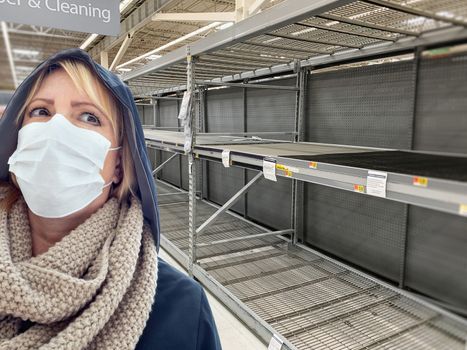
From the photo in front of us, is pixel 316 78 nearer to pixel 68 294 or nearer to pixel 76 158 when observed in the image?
pixel 76 158

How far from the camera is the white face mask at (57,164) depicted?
90 centimetres

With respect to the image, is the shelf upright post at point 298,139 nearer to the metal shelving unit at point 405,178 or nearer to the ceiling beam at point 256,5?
the ceiling beam at point 256,5

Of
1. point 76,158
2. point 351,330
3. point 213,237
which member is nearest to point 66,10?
point 213,237

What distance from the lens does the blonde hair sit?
86cm

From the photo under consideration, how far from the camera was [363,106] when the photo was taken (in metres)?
3.17

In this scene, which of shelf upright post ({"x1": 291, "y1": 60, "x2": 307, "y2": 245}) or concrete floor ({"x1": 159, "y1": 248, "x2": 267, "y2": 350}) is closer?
concrete floor ({"x1": 159, "y1": 248, "x2": 267, "y2": 350})

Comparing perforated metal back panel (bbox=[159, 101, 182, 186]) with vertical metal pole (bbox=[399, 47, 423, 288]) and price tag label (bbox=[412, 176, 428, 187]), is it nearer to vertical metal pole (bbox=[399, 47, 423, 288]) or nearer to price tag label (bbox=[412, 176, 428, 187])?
vertical metal pole (bbox=[399, 47, 423, 288])

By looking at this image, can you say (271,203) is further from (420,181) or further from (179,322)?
(179,322)

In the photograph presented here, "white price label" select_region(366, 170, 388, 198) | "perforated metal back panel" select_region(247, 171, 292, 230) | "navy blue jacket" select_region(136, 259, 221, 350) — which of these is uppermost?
"white price label" select_region(366, 170, 388, 198)

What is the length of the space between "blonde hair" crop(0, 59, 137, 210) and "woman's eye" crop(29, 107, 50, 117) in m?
0.02

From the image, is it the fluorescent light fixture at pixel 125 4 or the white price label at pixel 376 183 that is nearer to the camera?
the white price label at pixel 376 183

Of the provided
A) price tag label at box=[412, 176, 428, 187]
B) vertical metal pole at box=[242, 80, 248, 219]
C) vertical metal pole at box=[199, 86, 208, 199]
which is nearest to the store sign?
vertical metal pole at box=[242, 80, 248, 219]

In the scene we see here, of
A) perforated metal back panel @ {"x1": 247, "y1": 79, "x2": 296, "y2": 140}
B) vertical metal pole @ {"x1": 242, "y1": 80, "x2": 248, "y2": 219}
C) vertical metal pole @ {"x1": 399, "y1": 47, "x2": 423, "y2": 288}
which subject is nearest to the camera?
vertical metal pole @ {"x1": 399, "y1": 47, "x2": 423, "y2": 288}

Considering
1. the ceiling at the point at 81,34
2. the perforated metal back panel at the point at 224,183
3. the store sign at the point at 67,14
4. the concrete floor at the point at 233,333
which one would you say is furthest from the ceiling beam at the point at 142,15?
the concrete floor at the point at 233,333
